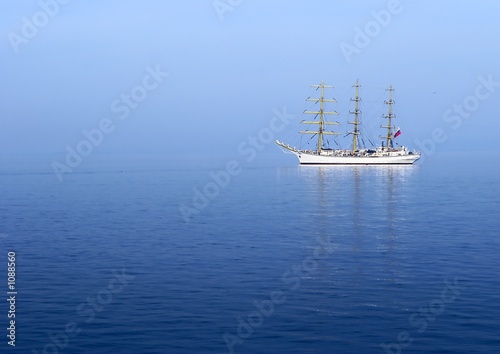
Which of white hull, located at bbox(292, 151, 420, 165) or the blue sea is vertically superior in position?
white hull, located at bbox(292, 151, 420, 165)

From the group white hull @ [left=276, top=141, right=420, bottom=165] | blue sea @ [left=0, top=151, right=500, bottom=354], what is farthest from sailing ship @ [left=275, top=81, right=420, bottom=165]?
blue sea @ [left=0, top=151, right=500, bottom=354]

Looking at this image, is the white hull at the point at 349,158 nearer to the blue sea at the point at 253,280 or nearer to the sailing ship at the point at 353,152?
the sailing ship at the point at 353,152

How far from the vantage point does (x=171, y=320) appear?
1970cm

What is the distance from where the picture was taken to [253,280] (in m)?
24.9

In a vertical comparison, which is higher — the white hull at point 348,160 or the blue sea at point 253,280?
the white hull at point 348,160

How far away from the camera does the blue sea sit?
18.3 m

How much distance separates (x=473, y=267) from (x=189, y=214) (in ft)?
80.2

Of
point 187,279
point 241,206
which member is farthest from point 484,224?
point 187,279

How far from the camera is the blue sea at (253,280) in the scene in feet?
60.0

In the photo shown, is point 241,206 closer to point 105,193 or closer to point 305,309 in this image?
point 105,193

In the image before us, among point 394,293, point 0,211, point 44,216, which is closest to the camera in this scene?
point 394,293

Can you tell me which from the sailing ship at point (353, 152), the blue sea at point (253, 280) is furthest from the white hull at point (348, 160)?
the blue sea at point (253, 280)

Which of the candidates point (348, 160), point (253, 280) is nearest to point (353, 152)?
point (348, 160)

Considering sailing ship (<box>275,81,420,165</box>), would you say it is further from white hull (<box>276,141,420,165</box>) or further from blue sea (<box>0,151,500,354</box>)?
blue sea (<box>0,151,500,354</box>)
